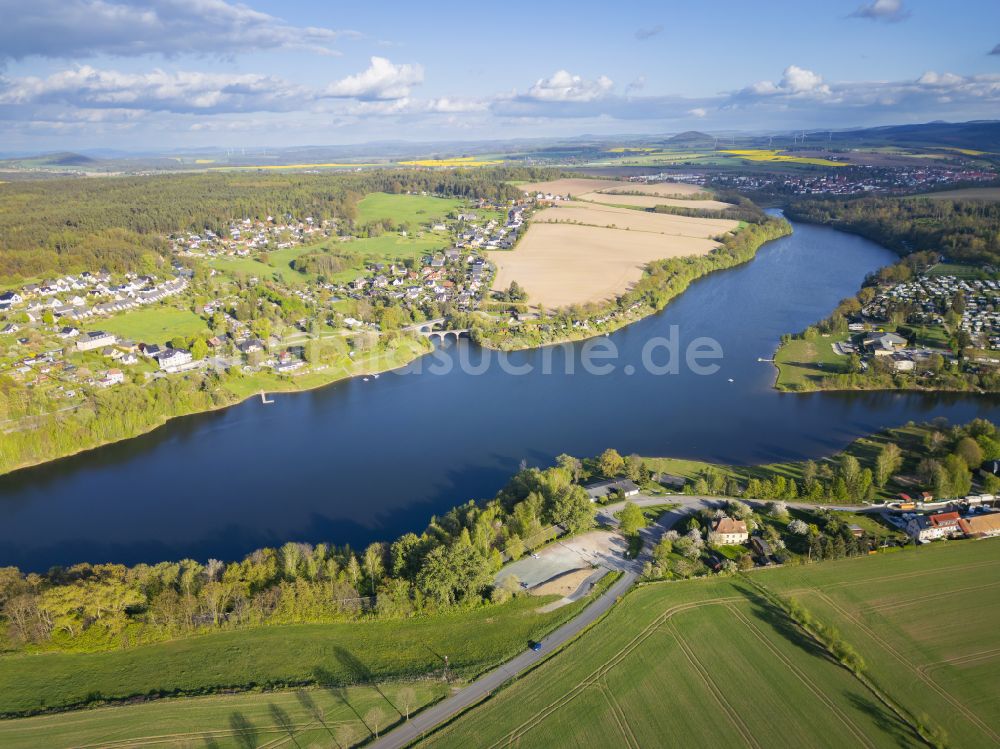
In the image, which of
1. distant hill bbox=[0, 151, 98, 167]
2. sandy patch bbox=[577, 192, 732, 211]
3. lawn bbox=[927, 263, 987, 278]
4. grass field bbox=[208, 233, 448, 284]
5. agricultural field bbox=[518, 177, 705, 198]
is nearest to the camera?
lawn bbox=[927, 263, 987, 278]

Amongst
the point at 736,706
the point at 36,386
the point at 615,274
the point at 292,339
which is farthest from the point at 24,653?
the point at 615,274

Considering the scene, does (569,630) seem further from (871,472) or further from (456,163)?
(456,163)

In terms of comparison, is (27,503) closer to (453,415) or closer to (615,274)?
(453,415)

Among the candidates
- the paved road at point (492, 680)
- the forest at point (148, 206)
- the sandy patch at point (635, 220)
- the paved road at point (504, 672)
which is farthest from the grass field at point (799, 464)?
the forest at point (148, 206)

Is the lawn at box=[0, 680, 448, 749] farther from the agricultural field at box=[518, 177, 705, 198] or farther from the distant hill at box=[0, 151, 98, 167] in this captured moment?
the distant hill at box=[0, 151, 98, 167]

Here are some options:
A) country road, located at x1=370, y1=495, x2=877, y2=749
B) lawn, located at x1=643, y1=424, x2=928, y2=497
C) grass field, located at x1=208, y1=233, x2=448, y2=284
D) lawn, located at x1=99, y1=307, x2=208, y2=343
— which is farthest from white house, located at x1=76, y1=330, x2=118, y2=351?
lawn, located at x1=643, y1=424, x2=928, y2=497

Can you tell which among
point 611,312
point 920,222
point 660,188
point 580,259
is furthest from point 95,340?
point 660,188
